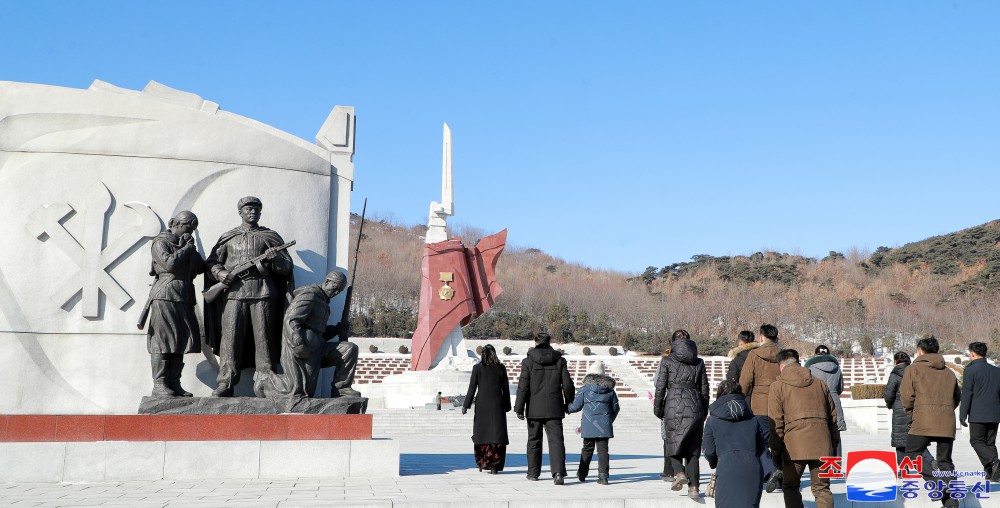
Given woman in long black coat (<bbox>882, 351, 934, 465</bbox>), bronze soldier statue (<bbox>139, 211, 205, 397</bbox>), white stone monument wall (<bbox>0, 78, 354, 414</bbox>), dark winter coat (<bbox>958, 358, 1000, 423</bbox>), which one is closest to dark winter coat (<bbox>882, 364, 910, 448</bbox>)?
woman in long black coat (<bbox>882, 351, 934, 465</bbox>)

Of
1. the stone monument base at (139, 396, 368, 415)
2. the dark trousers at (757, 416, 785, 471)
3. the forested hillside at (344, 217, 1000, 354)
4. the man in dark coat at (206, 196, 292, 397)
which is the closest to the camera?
the dark trousers at (757, 416, 785, 471)

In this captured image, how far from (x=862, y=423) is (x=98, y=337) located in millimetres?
14409

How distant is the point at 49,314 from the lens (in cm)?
801

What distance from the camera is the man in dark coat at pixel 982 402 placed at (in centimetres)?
683

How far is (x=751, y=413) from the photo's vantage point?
200 inches

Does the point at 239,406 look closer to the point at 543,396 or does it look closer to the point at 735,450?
the point at 543,396

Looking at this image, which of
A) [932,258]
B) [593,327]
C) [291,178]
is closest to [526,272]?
[593,327]

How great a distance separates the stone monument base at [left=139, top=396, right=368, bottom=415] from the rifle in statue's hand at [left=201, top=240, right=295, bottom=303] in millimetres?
920

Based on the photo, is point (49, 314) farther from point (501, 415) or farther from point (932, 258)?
point (932, 258)

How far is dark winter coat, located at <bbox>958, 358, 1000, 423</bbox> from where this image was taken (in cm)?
682

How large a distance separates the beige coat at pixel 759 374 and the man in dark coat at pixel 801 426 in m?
1.00

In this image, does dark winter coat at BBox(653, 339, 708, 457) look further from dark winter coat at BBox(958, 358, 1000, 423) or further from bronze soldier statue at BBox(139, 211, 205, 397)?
bronze soldier statue at BBox(139, 211, 205, 397)

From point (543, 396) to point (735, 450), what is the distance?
8.65 feet

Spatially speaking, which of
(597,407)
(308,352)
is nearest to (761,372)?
(597,407)
